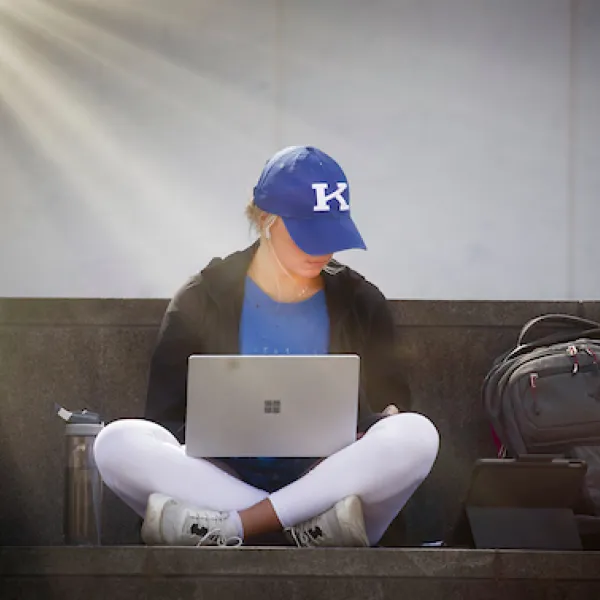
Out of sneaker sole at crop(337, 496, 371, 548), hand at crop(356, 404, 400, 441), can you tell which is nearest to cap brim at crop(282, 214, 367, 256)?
hand at crop(356, 404, 400, 441)

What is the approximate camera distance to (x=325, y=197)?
2.95 m

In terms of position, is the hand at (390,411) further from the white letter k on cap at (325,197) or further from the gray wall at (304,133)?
the gray wall at (304,133)

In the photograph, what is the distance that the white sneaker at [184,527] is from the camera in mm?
2529

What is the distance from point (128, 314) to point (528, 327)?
907 mm

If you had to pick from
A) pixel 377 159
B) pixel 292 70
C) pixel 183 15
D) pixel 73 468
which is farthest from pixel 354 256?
pixel 73 468

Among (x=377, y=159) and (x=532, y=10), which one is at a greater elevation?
(x=532, y=10)

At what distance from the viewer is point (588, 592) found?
243 centimetres

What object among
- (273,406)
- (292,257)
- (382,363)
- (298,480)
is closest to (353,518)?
(298,480)

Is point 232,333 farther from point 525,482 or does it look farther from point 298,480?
point 525,482

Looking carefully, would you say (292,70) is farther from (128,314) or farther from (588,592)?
(588,592)

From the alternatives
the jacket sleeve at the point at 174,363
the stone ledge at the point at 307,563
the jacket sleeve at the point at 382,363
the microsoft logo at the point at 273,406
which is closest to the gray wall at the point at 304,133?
the jacket sleeve at the point at 382,363

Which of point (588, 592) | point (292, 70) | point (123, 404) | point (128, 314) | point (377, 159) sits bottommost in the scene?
point (588, 592)

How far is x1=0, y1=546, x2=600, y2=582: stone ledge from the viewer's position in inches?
93.7

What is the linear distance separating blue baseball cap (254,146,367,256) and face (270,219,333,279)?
0.03 meters
